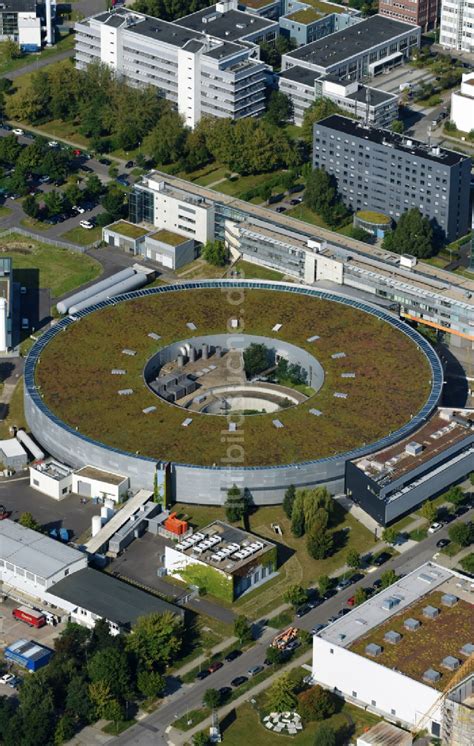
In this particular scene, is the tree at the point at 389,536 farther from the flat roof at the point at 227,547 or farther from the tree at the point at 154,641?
the tree at the point at 154,641

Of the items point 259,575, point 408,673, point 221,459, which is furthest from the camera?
point 221,459

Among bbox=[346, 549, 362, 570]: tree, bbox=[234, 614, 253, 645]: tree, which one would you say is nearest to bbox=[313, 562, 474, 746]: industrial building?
bbox=[234, 614, 253, 645]: tree

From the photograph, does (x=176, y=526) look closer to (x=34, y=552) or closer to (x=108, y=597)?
(x=108, y=597)

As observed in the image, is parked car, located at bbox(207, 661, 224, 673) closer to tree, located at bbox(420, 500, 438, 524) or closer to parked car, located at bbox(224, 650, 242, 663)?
parked car, located at bbox(224, 650, 242, 663)

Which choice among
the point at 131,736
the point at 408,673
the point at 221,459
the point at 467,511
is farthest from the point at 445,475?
the point at 131,736

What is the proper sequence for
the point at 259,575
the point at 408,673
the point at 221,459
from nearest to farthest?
the point at 408,673 < the point at 259,575 < the point at 221,459

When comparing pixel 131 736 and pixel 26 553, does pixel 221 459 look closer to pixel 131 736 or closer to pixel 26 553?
pixel 26 553

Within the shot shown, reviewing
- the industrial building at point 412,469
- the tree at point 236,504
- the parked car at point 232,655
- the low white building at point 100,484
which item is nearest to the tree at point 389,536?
the industrial building at point 412,469
